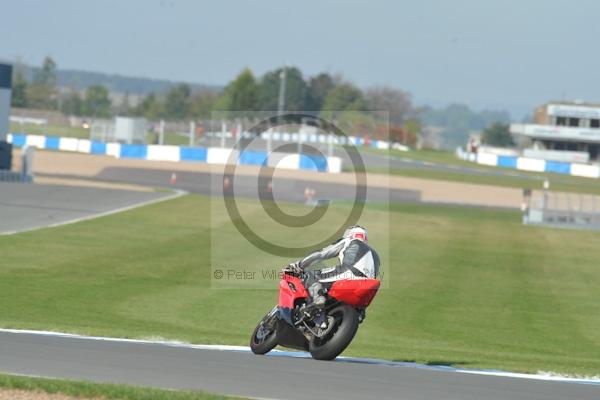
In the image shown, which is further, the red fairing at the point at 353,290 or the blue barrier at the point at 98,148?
→ the blue barrier at the point at 98,148

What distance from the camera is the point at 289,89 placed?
168625mm

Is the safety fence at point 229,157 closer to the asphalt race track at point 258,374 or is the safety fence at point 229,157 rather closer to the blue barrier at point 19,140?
the blue barrier at point 19,140

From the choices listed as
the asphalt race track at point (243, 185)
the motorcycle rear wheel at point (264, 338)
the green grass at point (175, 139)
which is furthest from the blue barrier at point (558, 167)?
the motorcycle rear wheel at point (264, 338)

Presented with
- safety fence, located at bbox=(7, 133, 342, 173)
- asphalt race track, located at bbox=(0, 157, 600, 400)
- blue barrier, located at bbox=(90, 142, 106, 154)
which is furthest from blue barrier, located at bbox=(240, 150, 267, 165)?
asphalt race track, located at bbox=(0, 157, 600, 400)

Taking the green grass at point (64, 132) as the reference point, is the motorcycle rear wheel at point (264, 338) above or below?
below

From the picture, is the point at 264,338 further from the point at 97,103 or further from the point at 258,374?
the point at 97,103

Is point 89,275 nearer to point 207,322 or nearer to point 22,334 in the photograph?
point 207,322

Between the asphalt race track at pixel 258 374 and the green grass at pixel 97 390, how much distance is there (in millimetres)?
439

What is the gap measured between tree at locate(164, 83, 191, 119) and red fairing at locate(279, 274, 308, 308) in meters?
154

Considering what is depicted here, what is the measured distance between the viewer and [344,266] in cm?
1230

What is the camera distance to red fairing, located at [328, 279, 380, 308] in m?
12.1

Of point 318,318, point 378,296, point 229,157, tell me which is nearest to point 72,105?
Result: point 229,157

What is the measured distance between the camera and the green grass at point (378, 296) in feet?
58.0

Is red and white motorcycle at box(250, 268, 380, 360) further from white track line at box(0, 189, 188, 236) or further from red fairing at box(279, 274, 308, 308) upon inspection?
white track line at box(0, 189, 188, 236)
